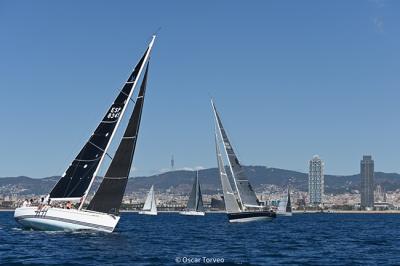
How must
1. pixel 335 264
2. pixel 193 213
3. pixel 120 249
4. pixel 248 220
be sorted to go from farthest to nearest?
pixel 193 213
pixel 248 220
pixel 120 249
pixel 335 264

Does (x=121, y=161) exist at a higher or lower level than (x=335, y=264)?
higher

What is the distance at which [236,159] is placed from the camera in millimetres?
99062

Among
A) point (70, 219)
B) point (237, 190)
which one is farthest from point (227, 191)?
point (70, 219)

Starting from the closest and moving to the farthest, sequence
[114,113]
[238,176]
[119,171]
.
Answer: [119,171] → [114,113] → [238,176]

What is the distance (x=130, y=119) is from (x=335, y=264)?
21917mm

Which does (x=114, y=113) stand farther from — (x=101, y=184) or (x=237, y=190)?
(x=237, y=190)

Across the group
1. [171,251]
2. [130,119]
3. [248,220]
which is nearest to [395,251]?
[171,251]

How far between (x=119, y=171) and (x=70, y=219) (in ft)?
15.9

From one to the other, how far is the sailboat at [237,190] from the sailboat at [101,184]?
44040 millimetres

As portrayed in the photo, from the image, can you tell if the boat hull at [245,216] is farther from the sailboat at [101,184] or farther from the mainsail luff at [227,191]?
the sailboat at [101,184]

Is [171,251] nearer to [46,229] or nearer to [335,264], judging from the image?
[335,264]

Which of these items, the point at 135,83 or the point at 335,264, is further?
the point at 135,83

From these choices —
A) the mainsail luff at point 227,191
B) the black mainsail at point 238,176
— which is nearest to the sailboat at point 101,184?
the mainsail luff at point 227,191

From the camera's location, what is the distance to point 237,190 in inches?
3866
